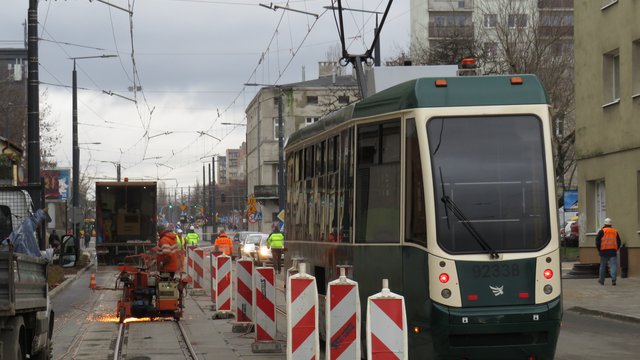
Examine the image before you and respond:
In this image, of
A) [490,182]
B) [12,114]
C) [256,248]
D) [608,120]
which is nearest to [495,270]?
[490,182]

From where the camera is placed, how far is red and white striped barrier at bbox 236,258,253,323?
Result: 17031 mm

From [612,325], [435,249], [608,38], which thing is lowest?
[612,325]

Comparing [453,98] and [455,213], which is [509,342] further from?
[453,98]

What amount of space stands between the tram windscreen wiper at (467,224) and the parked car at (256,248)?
3073 centimetres

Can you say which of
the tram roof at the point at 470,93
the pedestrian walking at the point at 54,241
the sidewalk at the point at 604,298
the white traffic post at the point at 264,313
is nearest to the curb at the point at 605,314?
the sidewalk at the point at 604,298

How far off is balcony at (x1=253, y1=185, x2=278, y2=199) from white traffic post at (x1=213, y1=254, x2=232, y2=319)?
67.0m

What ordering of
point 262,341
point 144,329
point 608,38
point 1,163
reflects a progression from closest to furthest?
point 262,341 → point 144,329 → point 1,163 → point 608,38

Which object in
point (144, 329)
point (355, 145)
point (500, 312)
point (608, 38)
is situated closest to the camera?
point (500, 312)

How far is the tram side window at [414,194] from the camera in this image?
38.0ft

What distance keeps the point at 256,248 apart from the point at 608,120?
18.2 m

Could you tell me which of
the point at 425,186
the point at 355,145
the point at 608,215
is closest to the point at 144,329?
the point at 355,145

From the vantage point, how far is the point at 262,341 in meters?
15.6

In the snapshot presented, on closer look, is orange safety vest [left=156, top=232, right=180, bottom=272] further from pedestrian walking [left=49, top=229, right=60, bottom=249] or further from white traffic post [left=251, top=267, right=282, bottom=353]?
pedestrian walking [left=49, top=229, right=60, bottom=249]

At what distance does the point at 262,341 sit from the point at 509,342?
511 cm
